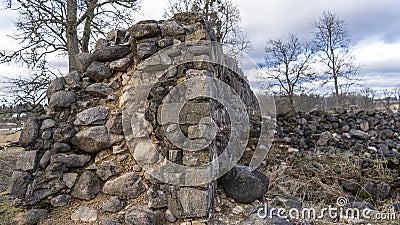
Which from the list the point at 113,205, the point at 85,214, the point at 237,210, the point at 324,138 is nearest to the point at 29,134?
the point at 85,214

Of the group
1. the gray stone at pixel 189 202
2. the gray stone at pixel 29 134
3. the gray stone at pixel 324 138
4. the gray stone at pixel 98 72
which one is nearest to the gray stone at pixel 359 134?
the gray stone at pixel 324 138

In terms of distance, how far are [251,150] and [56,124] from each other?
318cm

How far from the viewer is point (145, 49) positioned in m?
2.57

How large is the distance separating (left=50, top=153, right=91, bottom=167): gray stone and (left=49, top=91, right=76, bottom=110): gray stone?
456 millimetres

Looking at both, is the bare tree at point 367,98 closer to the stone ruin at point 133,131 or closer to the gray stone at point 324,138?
the gray stone at point 324,138

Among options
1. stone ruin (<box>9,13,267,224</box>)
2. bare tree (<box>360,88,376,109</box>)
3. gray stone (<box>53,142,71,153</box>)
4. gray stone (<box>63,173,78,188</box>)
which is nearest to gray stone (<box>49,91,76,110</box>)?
stone ruin (<box>9,13,267,224</box>)

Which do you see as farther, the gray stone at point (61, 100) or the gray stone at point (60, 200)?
the gray stone at point (61, 100)

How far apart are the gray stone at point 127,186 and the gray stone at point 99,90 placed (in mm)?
803

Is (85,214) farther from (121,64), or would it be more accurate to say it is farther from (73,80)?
(121,64)

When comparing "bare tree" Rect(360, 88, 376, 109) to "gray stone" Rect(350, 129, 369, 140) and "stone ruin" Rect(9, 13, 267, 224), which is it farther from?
"stone ruin" Rect(9, 13, 267, 224)

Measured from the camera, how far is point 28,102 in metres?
5.82

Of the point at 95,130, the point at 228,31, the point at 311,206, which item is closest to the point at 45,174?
the point at 95,130

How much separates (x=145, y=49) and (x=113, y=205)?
54.1 inches

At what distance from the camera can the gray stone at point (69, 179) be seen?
2.54 meters
